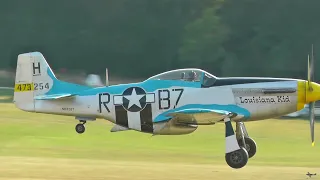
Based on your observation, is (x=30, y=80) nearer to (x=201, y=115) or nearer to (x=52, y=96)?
(x=52, y=96)

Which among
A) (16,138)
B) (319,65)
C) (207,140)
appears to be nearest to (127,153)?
(207,140)

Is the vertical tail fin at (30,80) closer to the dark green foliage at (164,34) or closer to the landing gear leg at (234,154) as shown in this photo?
the landing gear leg at (234,154)

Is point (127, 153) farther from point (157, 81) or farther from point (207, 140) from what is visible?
point (157, 81)

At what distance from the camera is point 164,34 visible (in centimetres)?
7544

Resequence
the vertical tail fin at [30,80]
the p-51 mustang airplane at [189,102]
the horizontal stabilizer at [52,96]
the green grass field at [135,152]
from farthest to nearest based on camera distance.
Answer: the green grass field at [135,152]
the vertical tail fin at [30,80]
the horizontal stabilizer at [52,96]
the p-51 mustang airplane at [189,102]

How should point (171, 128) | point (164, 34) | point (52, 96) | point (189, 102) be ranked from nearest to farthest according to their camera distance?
point (189, 102) < point (171, 128) < point (52, 96) < point (164, 34)

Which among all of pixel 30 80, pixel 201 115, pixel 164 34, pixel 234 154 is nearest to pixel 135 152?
pixel 30 80

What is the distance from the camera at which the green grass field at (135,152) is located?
26891mm

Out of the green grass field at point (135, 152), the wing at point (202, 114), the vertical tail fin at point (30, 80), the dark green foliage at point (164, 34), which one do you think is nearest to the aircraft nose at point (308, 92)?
the wing at point (202, 114)

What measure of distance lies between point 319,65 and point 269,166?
37.6 metres

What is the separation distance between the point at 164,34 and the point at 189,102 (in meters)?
56.5

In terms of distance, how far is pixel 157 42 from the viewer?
75.2m

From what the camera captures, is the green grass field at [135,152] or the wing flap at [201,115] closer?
the wing flap at [201,115]

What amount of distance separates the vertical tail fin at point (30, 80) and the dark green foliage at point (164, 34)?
46556mm
